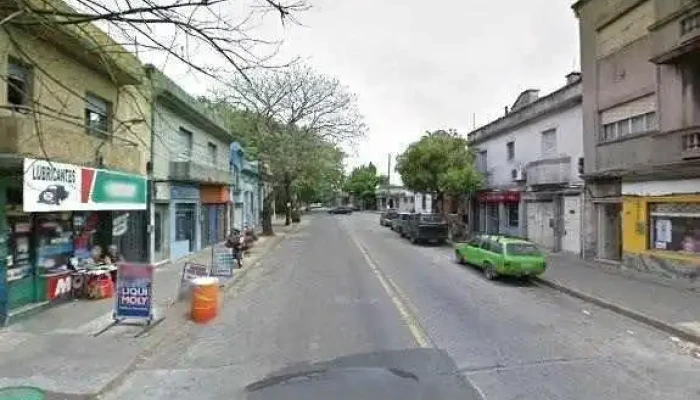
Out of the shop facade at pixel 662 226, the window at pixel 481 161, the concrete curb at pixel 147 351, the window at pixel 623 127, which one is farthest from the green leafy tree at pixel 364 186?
the concrete curb at pixel 147 351

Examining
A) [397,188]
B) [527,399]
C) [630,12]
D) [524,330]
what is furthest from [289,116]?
[397,188]

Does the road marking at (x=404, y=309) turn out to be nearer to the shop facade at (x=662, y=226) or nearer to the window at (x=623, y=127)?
the shop facade at (x=662, y=226)

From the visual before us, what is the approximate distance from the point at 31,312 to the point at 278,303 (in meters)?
4.95

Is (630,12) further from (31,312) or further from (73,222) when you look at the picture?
(31,312)

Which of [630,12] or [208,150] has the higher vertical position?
[630,12]

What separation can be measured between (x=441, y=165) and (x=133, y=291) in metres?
22.5

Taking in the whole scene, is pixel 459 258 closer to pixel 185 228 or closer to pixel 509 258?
pixel 509 258

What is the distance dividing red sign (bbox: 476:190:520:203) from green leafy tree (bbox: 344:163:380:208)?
72.0m

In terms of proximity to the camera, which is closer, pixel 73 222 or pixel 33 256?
pixel 33 256

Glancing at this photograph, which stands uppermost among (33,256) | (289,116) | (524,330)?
(289,116)

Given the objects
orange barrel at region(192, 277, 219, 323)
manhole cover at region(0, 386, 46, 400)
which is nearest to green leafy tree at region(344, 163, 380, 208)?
orange barrel at region(192, 277, 219, 323)

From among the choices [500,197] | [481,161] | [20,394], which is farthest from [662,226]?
[481,161]

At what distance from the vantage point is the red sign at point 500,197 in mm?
27297

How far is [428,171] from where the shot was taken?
1198 inches
